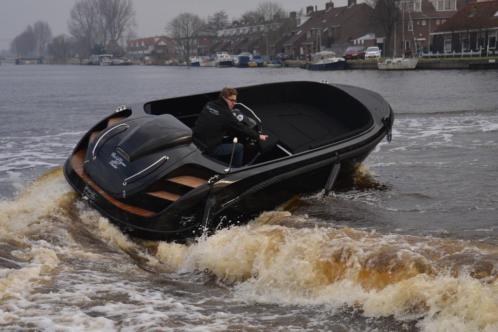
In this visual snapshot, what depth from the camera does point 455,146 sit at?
13539mm

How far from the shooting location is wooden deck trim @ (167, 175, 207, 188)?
279 inches

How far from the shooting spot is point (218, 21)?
474ft

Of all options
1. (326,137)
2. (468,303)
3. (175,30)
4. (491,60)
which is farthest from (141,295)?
(175,30)

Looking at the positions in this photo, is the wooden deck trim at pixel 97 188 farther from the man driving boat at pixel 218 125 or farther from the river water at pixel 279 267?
the man driving boat at pixel 218 125

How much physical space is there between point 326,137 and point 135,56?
6131 inches

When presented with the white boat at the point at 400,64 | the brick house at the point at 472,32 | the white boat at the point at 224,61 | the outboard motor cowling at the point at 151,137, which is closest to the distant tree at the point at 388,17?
the brick house at the point at 472,32

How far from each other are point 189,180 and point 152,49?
155174 mm

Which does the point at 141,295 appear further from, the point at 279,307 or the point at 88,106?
the point at 88,106

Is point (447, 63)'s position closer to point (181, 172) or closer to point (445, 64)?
point (445, 64)

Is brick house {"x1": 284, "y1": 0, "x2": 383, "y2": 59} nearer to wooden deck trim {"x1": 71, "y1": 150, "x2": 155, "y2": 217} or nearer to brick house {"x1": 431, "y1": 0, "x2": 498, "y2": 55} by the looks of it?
brick house {"x1": 431, "y1": 0, "x2": 498, "y2": 55}

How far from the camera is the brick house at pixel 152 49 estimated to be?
471 ft

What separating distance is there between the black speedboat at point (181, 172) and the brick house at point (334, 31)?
228ft

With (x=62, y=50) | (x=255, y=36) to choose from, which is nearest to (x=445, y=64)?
(x=255, y=36)

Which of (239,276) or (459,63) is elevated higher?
(459,63)
